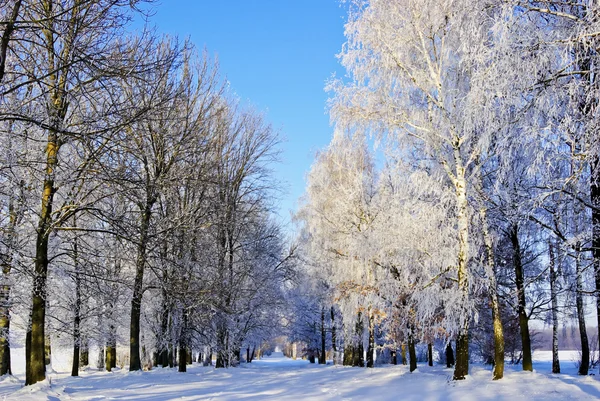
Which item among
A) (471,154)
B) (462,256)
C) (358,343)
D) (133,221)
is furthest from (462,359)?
(358,343)

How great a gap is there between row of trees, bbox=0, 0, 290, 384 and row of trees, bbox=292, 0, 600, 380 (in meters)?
4.91

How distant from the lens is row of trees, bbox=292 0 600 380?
6.37 metres

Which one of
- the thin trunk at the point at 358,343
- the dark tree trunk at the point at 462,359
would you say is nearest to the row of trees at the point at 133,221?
the thin trunk at the point at 358,343

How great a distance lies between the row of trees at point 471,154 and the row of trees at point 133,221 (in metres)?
4.91

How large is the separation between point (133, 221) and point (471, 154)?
344 inches

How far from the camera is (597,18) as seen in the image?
18.0 feet

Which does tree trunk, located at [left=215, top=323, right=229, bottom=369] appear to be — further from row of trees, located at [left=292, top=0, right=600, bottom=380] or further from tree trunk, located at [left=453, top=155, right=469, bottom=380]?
tree trunk, located at [left=453, top=155, right=469, bottom=380]

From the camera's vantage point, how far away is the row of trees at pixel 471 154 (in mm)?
6367

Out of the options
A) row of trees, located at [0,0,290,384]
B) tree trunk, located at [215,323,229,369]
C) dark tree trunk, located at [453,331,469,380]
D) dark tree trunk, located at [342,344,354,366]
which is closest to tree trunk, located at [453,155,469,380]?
dark tree trunk, located at [453,331,469,380]

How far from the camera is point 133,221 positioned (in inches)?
478

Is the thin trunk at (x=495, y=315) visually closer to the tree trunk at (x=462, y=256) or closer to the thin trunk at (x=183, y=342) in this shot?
the tree trunk at (x=462, y=256)

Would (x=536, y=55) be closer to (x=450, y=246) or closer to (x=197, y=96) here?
(x=450, y=246)

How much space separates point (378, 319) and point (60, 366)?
31.3 m

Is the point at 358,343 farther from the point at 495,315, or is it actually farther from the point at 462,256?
the point at 462,256
